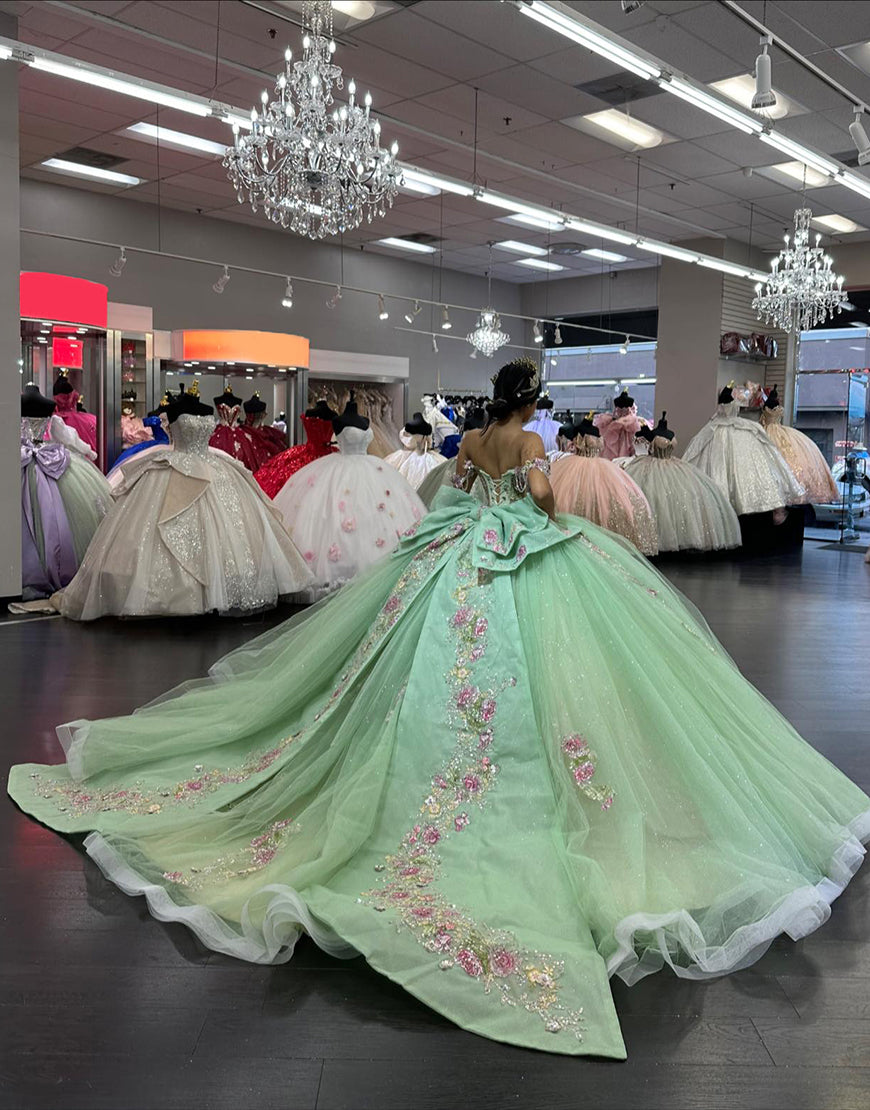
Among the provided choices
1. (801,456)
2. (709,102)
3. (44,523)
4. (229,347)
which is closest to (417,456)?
(229,347)

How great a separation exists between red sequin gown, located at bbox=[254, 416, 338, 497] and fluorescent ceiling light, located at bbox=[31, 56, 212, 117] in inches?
99.7

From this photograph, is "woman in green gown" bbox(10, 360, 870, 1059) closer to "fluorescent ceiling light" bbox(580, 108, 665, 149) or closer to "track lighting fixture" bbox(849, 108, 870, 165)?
"track lighting fixture" bbox(849, 108, 870, 165)

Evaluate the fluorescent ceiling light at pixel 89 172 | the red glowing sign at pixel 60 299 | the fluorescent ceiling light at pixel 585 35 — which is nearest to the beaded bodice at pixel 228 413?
the red glowing sign at pixel 60 299

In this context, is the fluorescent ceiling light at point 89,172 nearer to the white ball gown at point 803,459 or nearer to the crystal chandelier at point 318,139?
the crystal chandelier at point 318,139

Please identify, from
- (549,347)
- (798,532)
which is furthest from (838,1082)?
(549,347)

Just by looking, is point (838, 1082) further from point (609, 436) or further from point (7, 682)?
point (609, 436)

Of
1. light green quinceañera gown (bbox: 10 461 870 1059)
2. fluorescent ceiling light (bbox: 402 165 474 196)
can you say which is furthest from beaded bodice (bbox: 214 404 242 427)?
light green quinceañera gown (bbox: 10 461 870 1059)

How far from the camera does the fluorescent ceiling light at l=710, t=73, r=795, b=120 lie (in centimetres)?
803

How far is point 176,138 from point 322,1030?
370 inches

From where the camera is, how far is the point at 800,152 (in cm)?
804

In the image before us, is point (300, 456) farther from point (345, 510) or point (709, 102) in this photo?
point (709, 102)

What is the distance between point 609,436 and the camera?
12250mm

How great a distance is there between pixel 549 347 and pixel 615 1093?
1710 cm

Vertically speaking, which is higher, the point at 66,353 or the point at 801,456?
the point at 66,353
